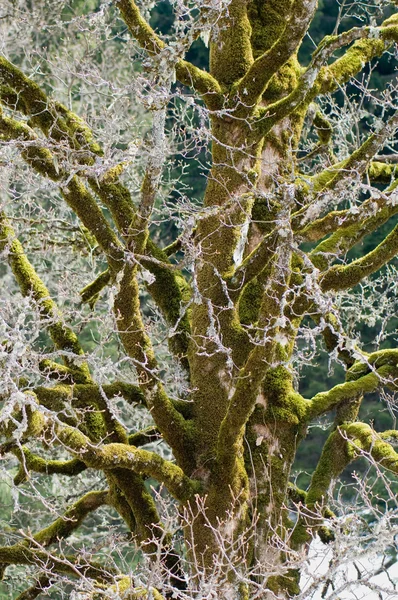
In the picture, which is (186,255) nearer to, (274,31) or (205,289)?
(205,289)

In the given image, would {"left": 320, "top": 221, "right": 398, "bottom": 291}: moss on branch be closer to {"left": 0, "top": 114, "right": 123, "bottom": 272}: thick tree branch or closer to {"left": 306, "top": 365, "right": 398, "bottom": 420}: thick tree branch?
{"left": 306, "top": 365, "right": 398, "bottom": 420}: thick tree branch

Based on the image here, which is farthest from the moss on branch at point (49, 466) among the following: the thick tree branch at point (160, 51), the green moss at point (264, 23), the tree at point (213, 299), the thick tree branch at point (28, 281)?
the green moss at point (264, 23)

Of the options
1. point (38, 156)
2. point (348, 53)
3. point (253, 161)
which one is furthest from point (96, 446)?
point (348, 53)

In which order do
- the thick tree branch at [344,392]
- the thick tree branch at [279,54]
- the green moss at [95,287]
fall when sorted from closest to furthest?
the thick tree branch at [279,54], the thick tree branch at [344,392], the green moss at [95,287]

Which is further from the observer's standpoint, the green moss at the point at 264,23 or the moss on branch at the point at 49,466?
the green moss at the point at 264,23

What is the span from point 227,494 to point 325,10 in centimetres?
1845

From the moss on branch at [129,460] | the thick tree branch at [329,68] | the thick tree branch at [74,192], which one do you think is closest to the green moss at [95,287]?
the thick tree branch at [74,192]

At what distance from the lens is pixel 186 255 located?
5.53 meters

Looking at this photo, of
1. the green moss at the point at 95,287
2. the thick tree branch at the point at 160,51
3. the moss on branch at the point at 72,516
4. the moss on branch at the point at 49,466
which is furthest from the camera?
the green moss at the point at 95,287

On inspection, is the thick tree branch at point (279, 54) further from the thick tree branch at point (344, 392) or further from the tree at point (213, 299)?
the thick tree branch at point (344, 392)

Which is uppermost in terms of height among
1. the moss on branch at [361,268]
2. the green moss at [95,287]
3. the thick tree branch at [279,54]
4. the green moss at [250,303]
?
the thick tree branch at [279,54]

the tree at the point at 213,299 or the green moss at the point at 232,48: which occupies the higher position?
the green moss at the point at 232,48

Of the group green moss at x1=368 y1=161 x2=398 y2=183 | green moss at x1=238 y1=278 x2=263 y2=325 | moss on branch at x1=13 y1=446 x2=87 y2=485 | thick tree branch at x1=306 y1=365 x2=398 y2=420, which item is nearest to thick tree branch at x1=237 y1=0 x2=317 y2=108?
green moss at x1=238 y1=278 x2=263 y2=325

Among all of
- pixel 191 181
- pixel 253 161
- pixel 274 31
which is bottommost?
pixel 191 181
